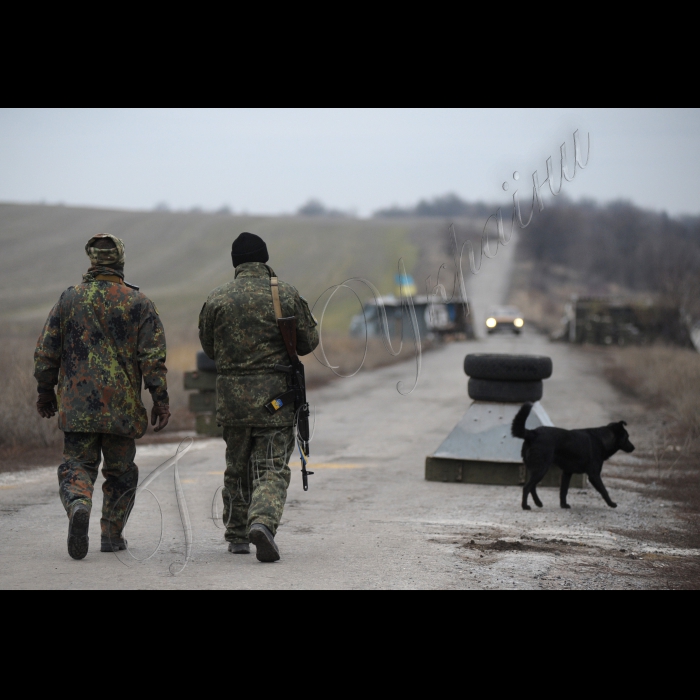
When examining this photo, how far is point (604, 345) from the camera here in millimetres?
43062

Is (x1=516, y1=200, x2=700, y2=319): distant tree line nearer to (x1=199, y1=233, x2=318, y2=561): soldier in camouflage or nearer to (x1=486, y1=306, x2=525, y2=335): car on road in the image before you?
(x1=199, y1=233, x2=318, y2=561): soldier in camouflage

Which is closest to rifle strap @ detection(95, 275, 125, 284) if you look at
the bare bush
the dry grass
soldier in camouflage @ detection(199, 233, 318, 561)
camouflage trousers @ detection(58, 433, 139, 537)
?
soldier in camouflage @ detection(199, 233, 318, 561)

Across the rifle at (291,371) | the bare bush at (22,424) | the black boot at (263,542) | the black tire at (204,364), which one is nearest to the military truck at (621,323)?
the black tire at (204,364)

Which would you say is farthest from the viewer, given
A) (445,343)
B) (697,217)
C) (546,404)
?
(445,343)

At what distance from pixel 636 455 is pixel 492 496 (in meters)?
4.14

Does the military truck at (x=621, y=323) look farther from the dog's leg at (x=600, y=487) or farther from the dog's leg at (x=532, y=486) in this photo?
the dog's leg at (x=532, y=486)

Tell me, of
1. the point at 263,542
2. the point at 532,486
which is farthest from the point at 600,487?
the point at 263,542

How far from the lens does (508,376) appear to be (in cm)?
1026

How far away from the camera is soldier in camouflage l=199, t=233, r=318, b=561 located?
616 centimetres

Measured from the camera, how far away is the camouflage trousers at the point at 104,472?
6020mm

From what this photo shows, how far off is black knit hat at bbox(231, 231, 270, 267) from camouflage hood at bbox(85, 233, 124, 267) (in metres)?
0.76

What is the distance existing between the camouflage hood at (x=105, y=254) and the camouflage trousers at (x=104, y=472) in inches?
45.3

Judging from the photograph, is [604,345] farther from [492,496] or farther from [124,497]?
[124,497]

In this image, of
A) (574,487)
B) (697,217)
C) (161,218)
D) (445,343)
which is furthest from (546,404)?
(161,218)
